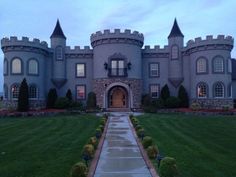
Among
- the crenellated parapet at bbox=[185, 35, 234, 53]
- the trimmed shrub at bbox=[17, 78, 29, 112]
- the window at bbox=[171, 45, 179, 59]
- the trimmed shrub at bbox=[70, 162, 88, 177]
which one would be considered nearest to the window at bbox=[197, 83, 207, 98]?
the crenellated parapet at bbox=[185, 35, 234, 53]

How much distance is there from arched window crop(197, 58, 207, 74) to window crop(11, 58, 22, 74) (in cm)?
2062

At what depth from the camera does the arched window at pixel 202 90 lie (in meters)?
33.3

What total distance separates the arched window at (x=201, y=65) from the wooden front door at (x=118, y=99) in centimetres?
934

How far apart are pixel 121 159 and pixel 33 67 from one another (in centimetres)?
2641

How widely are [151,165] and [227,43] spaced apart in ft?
89.0

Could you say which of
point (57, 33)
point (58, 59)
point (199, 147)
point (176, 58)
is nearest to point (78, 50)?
point (58, 59)

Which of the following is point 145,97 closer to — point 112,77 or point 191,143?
point 112,77

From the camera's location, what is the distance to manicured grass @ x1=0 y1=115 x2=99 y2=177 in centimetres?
918

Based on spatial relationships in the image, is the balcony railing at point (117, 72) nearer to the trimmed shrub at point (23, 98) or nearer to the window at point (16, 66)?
the trimmed shrub at point (23, 98)

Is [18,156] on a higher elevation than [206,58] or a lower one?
lower

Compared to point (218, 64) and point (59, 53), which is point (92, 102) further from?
point (218, 64)

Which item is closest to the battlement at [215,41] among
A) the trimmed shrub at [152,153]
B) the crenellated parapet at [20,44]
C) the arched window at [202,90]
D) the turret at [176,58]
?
the turret at [176,58]

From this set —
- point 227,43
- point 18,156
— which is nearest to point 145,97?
point 227,43

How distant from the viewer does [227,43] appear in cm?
3297
